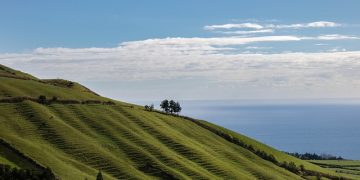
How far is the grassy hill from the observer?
84.4m

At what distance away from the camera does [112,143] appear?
100 meters

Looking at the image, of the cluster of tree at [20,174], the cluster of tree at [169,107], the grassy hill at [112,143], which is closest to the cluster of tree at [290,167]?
the grassy hill at [112,143]

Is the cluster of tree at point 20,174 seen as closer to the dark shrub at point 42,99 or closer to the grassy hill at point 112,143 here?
the grassy hill at point 112,143

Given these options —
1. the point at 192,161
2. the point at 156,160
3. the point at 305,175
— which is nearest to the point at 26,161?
the point at 156,160

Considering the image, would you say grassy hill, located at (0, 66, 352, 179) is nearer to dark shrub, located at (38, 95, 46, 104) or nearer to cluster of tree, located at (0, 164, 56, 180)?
dark shrub, located at (38, 95, 46, 104)

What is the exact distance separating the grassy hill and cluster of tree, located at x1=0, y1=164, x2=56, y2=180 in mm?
4802

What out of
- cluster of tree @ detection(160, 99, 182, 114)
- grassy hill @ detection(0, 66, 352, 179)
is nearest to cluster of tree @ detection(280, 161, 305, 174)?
grassy hill @ detection(0, 66, 352, 179)

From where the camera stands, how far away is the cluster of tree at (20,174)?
6419 cm

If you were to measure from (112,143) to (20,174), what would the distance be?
115 feet

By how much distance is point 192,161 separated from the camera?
105 metres

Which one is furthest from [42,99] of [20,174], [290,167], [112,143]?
[290,167]

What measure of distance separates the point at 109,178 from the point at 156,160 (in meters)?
17.8

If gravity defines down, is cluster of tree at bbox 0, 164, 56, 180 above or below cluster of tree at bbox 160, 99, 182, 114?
below

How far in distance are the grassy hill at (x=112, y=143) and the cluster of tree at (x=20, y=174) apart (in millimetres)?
4802
